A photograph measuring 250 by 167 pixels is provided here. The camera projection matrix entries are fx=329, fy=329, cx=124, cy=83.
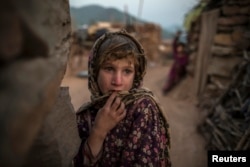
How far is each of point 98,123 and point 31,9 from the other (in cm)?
88

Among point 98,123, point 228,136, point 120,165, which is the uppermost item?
point 98,123

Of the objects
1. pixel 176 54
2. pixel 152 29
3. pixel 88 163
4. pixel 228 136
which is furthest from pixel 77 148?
pixel 152 29

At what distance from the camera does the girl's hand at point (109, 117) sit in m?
1.48

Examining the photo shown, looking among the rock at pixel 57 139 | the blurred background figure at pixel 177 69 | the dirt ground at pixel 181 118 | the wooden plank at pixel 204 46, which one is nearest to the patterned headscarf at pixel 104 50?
the rock at pixel 57 139

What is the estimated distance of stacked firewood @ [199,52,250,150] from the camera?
4.29 meters

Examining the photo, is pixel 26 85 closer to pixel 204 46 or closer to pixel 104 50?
pixel 104 50

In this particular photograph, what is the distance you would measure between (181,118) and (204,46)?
170 centimetres

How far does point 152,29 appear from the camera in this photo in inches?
619

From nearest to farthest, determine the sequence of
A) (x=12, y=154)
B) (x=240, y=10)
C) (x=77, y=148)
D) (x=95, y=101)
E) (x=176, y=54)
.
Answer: (x=12, y=154), (x=77, y=148), (x=95, y=101), (x=240, y=10), (x=176, y=54)

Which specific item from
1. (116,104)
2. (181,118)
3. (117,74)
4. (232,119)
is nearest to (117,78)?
(117,74)

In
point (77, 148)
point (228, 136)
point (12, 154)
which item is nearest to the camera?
point (12, 154)

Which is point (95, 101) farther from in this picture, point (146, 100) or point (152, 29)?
point (152, 29)

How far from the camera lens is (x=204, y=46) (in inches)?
286

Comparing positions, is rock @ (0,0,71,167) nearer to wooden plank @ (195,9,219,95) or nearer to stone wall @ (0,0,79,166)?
stone wall @ (0,0,79,166)
